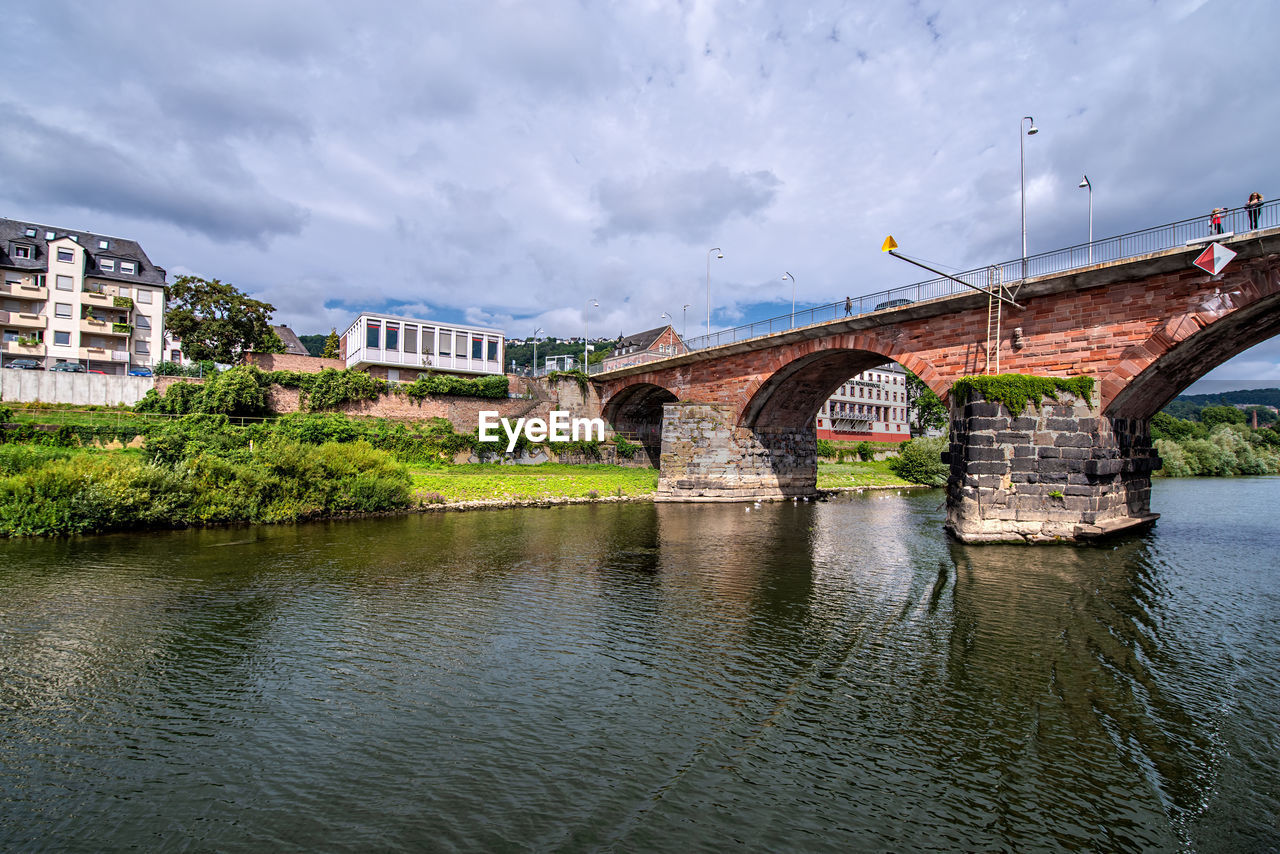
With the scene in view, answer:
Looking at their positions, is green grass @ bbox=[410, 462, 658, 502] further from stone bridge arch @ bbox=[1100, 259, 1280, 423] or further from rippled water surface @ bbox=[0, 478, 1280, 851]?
stone bridge arch @ bbox=[1100, 259, 1280, 423]

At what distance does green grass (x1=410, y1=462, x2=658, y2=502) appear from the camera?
101 ft

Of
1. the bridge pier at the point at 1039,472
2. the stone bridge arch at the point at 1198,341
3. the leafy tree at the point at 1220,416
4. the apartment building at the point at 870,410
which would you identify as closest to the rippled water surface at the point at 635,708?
the bridge pier at the point at 1039,472

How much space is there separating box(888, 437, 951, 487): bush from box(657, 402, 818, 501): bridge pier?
17.1 metres

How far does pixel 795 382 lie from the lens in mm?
34719

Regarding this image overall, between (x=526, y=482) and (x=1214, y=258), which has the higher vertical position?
(x=1214, y=258)

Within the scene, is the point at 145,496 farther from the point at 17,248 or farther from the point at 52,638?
the point at 17,248

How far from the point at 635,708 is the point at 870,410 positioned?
89.3 metres

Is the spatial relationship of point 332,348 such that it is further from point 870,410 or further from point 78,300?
point 870,410

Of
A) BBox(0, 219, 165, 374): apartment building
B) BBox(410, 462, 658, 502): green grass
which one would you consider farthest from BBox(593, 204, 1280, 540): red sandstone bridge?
BBox(0, 219, 165, 374): apartment building

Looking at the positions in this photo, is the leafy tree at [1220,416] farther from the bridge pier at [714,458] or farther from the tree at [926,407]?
the bridge pier at [714,458]

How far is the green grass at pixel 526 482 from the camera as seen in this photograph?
3080 centimetres

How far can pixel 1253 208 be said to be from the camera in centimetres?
1535

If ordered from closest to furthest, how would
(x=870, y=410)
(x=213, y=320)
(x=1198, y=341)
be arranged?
(x=1198, y=341), (x=213, y=320), (x=870, y=410)

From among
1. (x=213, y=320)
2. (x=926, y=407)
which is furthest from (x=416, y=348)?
(x=926, y=407)
